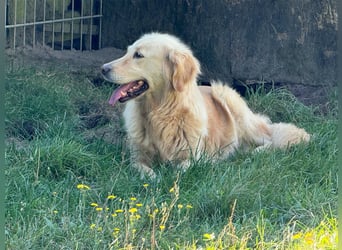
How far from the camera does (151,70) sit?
552 cm

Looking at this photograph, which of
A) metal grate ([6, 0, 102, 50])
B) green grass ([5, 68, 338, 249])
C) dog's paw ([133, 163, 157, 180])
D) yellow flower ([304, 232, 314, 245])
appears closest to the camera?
yellow flower ([304, 232, 314, 245])

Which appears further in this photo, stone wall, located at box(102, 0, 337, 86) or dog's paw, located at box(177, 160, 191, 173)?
stone wall, located at box(102, 0, 337, 86)

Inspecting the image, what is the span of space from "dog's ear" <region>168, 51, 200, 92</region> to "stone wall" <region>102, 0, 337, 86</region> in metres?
1.74

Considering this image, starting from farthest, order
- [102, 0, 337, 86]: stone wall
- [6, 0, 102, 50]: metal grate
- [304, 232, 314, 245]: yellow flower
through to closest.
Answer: [6, 0, 102, 50]: metal grate < [102, 0, 337, 86]: stone wall < [304, 232, 314, 245]: yellow flower

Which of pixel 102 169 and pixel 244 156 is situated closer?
pixel 102 169

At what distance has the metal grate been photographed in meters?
7.56

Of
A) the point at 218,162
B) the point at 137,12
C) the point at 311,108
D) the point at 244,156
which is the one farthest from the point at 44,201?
the point at 137,12

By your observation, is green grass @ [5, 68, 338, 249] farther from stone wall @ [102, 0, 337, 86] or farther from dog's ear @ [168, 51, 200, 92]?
stone wall @ [102, 0, 337, 86]

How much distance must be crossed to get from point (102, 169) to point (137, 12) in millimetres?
3035

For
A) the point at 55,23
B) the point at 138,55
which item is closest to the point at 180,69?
the point at 138,55

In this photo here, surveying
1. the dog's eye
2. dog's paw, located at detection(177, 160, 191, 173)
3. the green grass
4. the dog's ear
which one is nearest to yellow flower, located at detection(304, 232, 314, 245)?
the green grass

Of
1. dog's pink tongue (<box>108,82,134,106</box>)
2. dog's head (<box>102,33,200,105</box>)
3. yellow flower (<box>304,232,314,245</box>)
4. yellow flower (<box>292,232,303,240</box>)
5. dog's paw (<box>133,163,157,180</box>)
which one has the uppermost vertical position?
dog's head (<box>102,33,200,105</box>)

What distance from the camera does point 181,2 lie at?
7406mm

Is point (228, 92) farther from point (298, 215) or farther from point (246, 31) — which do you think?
point (298, 215)
